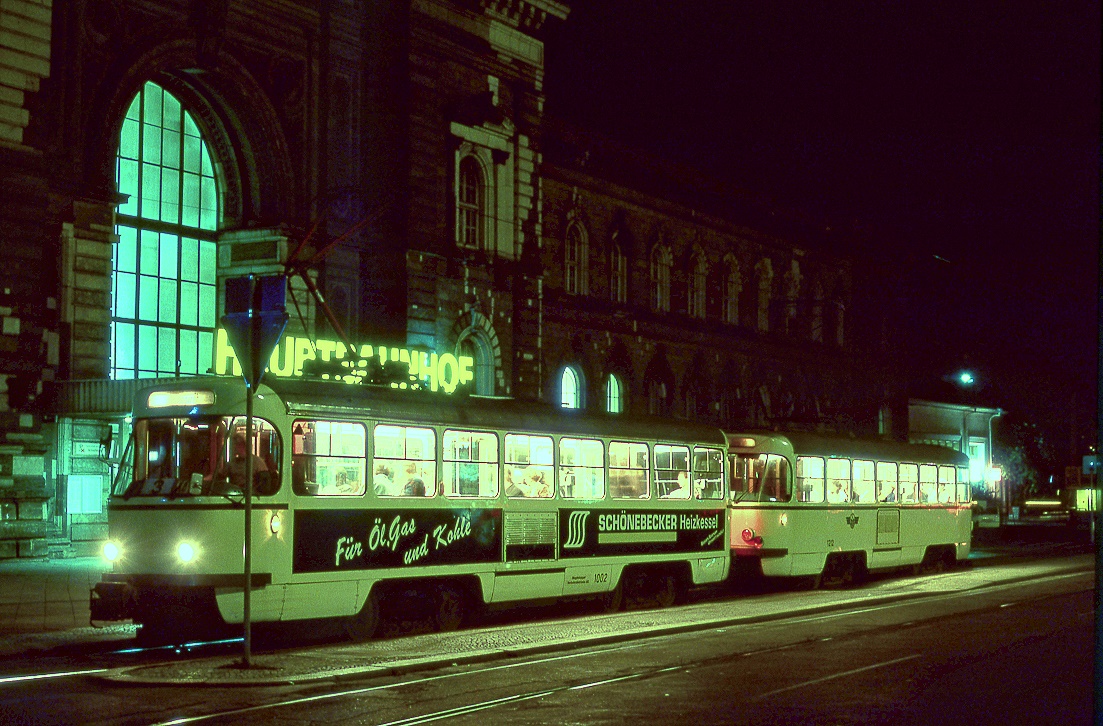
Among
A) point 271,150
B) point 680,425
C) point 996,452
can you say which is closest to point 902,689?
point 680,425

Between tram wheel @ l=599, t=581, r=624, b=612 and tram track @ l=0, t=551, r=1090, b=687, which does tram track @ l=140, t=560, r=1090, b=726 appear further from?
tram wheel @ l=599, t=581, r=624, b=612

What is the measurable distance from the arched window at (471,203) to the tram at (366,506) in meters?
18.6

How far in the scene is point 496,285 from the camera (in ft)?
133

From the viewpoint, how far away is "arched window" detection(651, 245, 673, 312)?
5025 cm

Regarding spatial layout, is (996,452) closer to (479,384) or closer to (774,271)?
(774,271)

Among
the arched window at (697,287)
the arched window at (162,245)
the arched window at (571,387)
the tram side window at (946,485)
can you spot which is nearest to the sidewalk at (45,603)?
the arched window at (162,245)

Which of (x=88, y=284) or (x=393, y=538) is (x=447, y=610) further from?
(x=88, y=284)

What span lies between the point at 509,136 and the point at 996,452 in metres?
52.4

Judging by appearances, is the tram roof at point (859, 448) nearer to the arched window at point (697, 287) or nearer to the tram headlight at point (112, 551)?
the tram headlight at point (112, 551)

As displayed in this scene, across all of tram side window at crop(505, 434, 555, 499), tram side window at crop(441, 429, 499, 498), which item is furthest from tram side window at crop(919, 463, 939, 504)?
tram side window at crop(441, 429, 499, 498)

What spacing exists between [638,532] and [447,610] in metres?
4.23

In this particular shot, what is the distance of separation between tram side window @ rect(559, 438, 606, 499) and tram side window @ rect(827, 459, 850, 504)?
8.37 metres

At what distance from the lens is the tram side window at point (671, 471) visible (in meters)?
Result: 22.4

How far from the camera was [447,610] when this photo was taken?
61.2 ft
